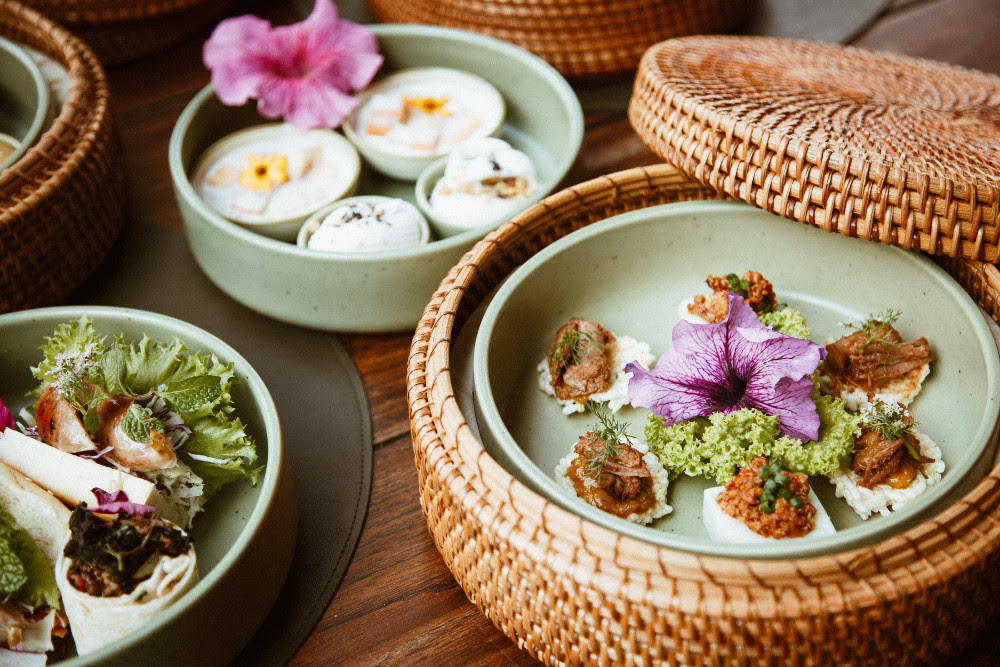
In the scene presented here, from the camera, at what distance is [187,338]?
37.1 inches

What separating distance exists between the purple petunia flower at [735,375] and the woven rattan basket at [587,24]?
26.4 inches

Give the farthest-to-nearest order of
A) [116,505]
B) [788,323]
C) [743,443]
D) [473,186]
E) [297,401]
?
[473,186] < [297,401] < [788,323] < [743,443] < [116,505]

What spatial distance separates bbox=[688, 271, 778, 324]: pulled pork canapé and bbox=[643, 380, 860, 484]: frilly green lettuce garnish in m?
0.15

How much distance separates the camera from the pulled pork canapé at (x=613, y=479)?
843mm

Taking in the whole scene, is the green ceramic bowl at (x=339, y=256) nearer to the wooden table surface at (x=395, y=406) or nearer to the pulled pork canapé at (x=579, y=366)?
the wooden table surface at (x=395, y=406)

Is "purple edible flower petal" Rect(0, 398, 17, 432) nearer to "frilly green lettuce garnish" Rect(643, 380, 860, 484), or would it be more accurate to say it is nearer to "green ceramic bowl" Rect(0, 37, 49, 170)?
"green ceramic bowl" Rect(0, 37, 49, 170)

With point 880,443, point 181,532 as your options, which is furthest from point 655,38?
point 181,532

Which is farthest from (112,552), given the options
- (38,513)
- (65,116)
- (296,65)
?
(296,65)

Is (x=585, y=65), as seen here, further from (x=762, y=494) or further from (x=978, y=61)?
(x=762, y=494)

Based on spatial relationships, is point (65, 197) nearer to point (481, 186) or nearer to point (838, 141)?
point (481, 186)

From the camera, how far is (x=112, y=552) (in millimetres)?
711

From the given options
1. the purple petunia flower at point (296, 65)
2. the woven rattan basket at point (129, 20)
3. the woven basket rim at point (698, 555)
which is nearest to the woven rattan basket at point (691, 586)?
the woven basket rim at point (698, 555)

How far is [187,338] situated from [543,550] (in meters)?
0.49

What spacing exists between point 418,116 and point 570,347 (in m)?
0.58
